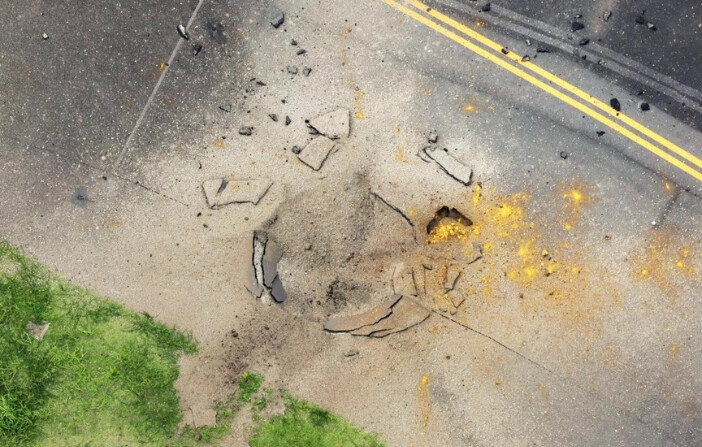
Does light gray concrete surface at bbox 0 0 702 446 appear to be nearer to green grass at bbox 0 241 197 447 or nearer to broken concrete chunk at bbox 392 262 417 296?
broken concrete chunk at bbox 392 262 417 296

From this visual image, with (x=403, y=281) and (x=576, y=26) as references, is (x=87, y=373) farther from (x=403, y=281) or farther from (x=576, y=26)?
(x=576, y=26)

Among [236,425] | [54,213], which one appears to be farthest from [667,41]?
[54,213]

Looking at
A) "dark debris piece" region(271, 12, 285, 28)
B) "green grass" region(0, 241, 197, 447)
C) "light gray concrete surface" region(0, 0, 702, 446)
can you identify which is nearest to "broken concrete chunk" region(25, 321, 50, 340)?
"green grass" region(0, 241, 197, 447)

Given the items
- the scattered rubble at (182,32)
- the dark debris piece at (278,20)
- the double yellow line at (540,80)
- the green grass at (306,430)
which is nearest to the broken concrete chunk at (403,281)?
the green grass at (306,430)

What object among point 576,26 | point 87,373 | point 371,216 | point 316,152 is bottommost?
point 87,373

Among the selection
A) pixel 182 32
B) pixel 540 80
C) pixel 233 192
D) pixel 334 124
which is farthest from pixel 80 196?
pixel 540 80

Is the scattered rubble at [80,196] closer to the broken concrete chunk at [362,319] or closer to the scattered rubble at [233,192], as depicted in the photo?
the scattered rubble at [233,192]

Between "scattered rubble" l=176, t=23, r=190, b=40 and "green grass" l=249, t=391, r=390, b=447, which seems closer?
"green grass" l=249, t=391, r=390, b=447
